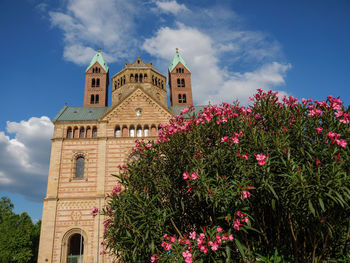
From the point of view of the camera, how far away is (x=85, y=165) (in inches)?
1204

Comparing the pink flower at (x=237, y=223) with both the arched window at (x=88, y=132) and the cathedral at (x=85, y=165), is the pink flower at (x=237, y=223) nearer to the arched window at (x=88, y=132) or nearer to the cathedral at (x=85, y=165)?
the cathedral at (x=85, y=165)

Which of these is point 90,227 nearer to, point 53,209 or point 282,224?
point 53,209

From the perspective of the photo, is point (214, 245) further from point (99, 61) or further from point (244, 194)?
point (99, 61)

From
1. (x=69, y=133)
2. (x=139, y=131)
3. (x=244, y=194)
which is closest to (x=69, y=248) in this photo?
(x=69, y=133)

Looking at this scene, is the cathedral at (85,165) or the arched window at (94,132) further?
the arched window at (94,132)

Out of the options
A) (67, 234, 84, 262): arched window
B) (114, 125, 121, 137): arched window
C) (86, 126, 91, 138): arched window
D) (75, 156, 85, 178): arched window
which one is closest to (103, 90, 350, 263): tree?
(67, 234, 84, 262): arched window

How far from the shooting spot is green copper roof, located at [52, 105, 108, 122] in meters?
33.5

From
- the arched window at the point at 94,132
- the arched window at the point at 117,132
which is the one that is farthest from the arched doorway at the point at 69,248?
the arched window at the point at 117,132

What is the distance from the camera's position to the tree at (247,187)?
313 inches

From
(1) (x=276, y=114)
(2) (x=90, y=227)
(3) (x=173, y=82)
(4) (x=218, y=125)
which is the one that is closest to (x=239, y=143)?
(4) (x=218, y=125)

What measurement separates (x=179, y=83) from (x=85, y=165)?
23321mm

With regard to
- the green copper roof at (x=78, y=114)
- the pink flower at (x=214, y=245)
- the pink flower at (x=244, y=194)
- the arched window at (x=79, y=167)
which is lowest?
the pink flower at (x=214, y=245)

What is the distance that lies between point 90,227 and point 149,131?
12.1 meters

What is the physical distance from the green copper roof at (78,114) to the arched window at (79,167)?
5.11 m
